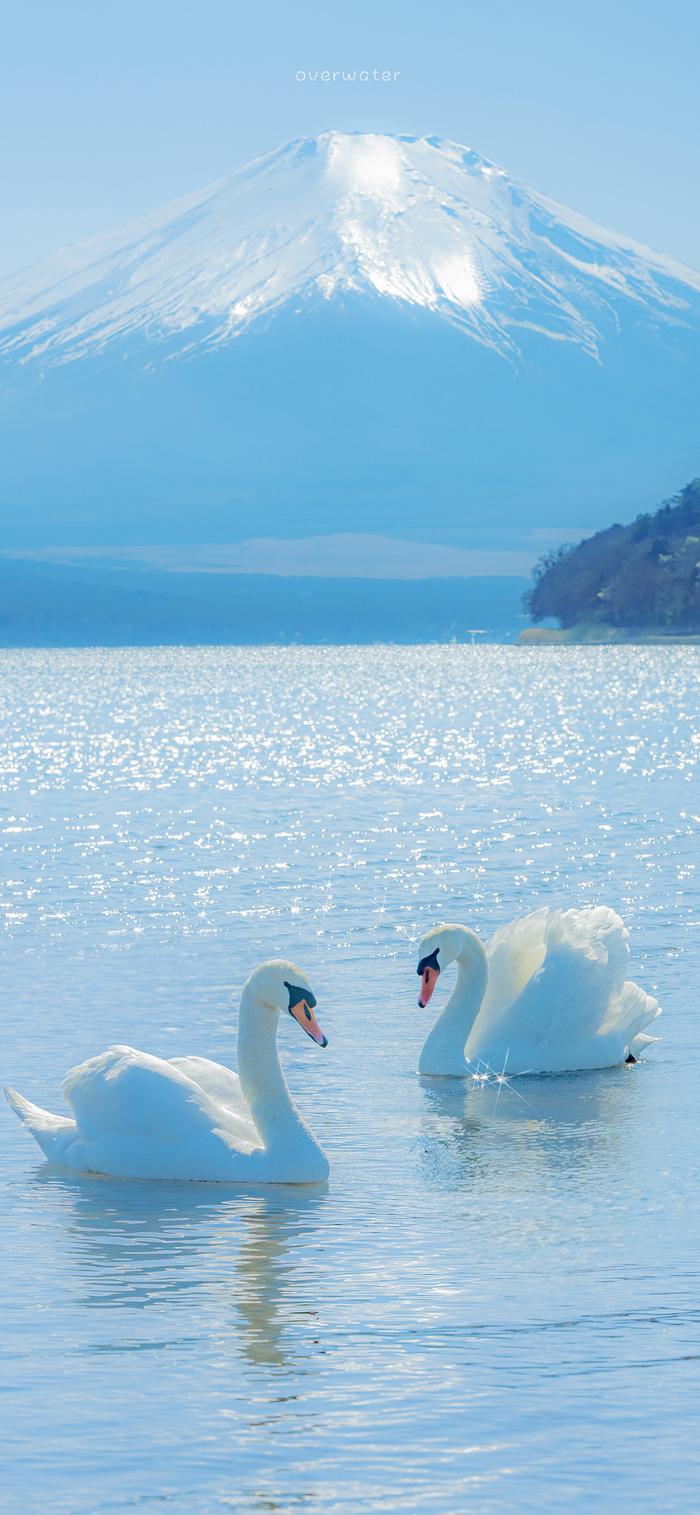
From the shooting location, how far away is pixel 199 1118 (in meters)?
14.0

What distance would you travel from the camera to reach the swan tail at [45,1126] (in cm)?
1444

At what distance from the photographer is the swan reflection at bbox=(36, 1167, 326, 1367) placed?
1120cm

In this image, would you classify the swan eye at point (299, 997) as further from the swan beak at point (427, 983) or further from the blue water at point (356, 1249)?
the swan beak at point (427, 983)

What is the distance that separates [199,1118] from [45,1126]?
3.97 ft

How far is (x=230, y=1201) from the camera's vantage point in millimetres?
13648

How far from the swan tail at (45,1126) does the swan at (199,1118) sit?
0.04 metres

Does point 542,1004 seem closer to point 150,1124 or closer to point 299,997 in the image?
point 299,997

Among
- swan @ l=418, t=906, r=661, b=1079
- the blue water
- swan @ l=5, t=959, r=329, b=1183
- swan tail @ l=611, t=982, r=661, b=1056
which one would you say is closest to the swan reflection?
the blue water

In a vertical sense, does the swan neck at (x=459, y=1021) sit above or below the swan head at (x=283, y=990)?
below

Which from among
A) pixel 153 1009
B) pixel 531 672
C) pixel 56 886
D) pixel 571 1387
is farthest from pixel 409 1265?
pixel 531 672

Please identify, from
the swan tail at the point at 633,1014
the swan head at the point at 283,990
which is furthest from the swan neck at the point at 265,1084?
the swan tail at the point at 633,1014

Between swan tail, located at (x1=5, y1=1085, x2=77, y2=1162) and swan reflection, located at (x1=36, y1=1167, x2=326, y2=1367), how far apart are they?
15 cm

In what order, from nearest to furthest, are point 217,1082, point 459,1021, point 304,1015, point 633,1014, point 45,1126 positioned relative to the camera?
point 304,1015
point 45,1126
point 217,1082
point 459,1021
point 633,1014

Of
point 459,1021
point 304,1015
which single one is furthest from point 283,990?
point 459,1021
